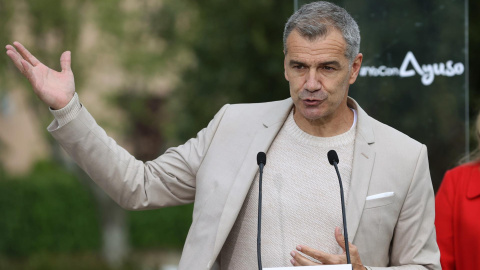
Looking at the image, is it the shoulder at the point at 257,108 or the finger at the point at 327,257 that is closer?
the finger at the point at 327,257

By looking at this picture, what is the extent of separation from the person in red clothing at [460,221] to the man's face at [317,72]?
108 cm

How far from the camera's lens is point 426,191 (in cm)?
326

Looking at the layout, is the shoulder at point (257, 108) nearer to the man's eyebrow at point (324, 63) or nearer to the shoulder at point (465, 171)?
the man's eyebrow at point (324, 63)

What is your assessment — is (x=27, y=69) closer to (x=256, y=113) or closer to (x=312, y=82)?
(x=256, y=113)

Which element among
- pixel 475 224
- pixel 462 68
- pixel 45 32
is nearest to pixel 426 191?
pixel 475 224

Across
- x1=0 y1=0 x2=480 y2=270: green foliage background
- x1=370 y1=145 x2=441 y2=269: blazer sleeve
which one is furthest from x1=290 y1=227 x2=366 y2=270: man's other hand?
x1=0 y1=0 x2=480 y2=270: green foliage background

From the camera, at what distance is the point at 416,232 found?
3.19 metres

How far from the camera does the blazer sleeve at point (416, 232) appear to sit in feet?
10.5

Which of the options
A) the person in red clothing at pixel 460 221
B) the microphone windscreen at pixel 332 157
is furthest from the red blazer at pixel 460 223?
the microphone windscreen at pixel 332 157

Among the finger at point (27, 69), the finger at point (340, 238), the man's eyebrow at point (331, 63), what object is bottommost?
the finger at point (340, 238)

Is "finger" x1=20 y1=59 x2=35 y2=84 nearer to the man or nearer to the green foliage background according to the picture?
the man

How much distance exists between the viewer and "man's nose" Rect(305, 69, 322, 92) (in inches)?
122

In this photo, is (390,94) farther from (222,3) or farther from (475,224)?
(222,3)

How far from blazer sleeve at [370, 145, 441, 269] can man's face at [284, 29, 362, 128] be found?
467 millimetres
